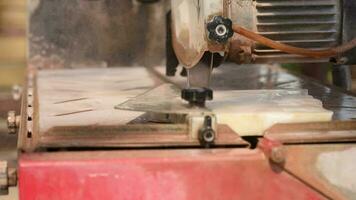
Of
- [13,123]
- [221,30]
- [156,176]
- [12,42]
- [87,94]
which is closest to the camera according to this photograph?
[156,176]

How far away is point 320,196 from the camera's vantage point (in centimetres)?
112

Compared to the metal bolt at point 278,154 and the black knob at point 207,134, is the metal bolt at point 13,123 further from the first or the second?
the metal bolt at point 278,154

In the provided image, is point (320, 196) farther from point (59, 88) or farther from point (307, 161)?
point (59, 88)

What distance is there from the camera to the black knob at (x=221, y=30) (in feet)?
4.05

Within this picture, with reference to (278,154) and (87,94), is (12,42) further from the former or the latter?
(278,154)

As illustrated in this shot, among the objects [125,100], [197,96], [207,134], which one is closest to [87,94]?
[125,100]

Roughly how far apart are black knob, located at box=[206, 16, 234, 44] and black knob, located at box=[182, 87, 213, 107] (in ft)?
0.30

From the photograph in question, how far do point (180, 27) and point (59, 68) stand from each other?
0.87m

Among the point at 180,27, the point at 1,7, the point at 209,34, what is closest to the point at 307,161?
the point at 209,34

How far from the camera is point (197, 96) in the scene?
48.9 inches

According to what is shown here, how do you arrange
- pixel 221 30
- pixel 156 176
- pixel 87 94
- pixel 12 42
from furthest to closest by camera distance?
pixel 12 42
pixel 87 94
pixel 221 30
pixel 156 176

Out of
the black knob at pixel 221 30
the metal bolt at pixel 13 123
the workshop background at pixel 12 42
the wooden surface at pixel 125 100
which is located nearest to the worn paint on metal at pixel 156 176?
the wooden surface at pixel 125 100

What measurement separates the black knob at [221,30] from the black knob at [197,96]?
0.30ft

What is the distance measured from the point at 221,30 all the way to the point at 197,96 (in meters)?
0.12
